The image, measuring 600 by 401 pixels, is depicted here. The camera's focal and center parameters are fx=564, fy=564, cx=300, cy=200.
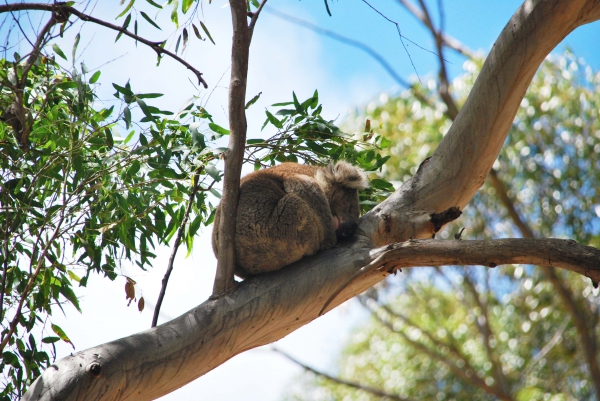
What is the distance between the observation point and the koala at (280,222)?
9.68ft

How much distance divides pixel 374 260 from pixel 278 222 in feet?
2.38

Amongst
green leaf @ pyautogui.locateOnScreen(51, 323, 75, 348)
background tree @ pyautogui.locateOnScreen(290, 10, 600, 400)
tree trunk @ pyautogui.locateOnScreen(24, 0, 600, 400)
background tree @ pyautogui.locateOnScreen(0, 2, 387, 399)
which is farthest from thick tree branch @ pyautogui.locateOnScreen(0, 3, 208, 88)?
background tree @ pyautogui.locateOnScreen(290, 10, 600, 400)


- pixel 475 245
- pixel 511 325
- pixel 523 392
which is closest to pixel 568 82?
pixel 511 325

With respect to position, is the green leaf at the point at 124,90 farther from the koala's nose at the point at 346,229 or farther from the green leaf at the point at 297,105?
the koala's nose at the point at 346,229

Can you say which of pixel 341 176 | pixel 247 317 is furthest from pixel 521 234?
pixel 247 317

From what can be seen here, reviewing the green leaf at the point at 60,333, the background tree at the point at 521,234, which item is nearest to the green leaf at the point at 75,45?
the green leaf at the point at 60,333

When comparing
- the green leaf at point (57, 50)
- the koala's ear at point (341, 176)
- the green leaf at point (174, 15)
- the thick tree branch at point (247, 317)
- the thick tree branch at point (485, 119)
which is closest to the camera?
the thick tree branch at point (247, 317)

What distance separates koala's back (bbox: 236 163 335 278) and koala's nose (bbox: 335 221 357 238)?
1.8 inches

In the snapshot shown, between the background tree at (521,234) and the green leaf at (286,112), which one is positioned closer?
the green leaf at (286,112)

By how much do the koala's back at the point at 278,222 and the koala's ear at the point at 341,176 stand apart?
0.88 ft

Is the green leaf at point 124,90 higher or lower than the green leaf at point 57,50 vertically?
lower

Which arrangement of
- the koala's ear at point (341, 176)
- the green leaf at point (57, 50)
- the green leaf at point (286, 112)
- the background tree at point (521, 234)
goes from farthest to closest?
the background tree at point (521, 234) → the koala's ear at point (341, 176) → the green leaf at point (286, 112) → the green leaf at point (57, 50)

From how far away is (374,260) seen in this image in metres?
2.50

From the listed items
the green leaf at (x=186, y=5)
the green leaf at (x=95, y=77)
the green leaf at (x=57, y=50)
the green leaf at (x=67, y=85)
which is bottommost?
the green leaf at (x=67, y=85)
